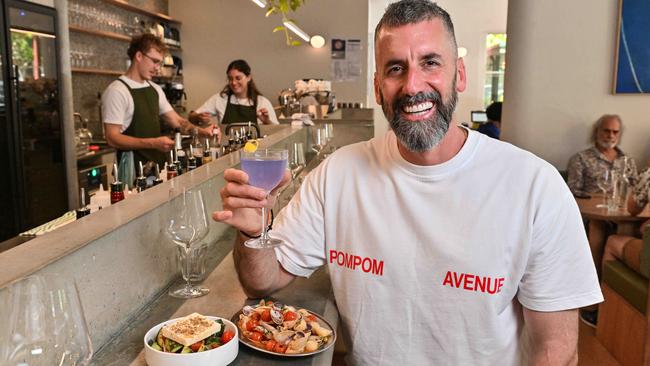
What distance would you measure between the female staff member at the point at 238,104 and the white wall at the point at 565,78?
237cm

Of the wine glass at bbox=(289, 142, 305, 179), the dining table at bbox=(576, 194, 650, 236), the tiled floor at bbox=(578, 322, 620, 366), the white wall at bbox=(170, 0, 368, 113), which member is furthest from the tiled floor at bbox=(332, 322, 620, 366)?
the white wall at bbox=(170, 0, 368, 113)

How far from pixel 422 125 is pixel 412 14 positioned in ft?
0.92

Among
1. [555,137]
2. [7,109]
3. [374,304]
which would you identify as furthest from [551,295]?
[555,137]

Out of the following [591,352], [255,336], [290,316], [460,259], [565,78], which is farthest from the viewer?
[565,78]

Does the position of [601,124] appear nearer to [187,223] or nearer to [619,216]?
[619,216]

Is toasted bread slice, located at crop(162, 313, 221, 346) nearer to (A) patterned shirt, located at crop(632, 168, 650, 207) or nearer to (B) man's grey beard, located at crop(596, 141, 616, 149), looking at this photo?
(A) patterned shirt, located at crop(632, 168, 650, 207)

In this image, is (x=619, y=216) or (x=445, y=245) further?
(x=619, y=216)

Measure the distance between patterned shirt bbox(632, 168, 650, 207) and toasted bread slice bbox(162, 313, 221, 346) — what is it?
136 inches

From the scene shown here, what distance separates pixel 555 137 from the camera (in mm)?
5516

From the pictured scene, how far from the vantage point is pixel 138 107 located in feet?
14.2

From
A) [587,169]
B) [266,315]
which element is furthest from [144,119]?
[587,169]

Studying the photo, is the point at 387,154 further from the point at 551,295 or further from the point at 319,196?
the point at 551,295

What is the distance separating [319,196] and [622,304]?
9.15 ft

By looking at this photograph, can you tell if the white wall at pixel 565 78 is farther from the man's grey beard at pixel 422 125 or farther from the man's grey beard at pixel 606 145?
the man's grey beard at pixel 422 125
